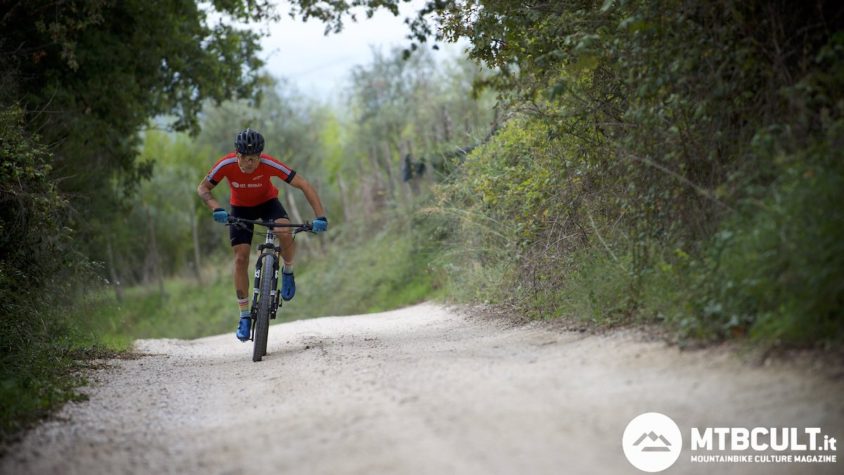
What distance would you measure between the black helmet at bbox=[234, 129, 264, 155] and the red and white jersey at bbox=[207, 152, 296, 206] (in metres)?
0.20

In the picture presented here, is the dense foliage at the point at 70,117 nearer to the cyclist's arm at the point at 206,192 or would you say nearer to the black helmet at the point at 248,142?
the cyclist's arm at the point at 206,192

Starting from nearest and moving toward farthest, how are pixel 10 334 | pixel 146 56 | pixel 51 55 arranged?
pixel 10 334
pixel 51 55
pixel 146 56

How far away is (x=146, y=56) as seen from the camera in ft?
60.4

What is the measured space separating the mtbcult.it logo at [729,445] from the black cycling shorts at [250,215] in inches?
241

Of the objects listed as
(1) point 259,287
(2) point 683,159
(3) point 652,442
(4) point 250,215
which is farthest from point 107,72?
(3) point 652,442

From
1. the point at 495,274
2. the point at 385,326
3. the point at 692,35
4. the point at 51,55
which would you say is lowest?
the point at 385,326

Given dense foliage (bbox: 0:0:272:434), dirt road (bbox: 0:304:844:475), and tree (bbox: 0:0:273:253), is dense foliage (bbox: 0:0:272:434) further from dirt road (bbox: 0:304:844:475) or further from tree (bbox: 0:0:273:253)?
dirt road (bbox: 0:304:844:475)

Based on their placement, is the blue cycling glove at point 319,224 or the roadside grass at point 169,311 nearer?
the roadside grass at point 169,311

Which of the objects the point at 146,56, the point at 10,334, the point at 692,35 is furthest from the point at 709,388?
the point at 146,56

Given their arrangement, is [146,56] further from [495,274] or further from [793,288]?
[793,288]

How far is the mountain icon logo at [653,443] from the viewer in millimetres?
4254

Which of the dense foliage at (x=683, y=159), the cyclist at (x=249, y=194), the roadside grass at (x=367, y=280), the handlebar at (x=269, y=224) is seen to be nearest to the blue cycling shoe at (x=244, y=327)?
the cyclist at (x=249, y=194)

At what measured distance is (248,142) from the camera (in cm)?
925

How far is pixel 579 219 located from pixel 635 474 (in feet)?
20.0
